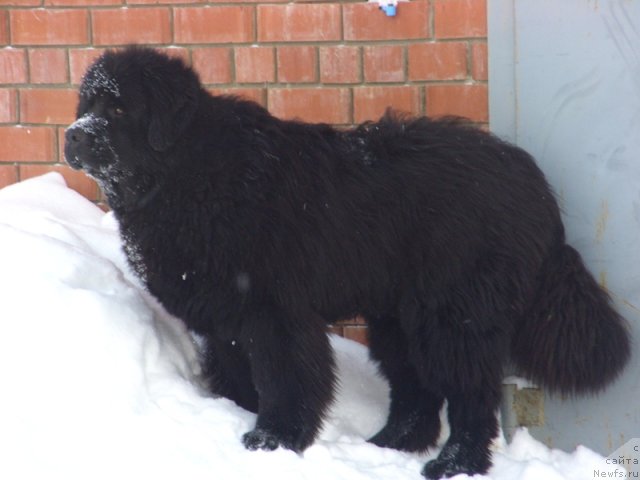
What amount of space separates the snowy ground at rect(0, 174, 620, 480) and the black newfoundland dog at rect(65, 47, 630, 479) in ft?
0.50

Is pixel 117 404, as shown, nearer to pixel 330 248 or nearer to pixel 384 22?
pixel 330 248

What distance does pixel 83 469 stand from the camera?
3.03m

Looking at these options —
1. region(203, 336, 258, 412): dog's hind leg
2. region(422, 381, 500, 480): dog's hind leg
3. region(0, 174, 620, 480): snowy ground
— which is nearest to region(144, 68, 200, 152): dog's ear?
region(0, 174, 620, 480): snowy ground

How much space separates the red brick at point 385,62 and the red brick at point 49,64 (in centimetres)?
152

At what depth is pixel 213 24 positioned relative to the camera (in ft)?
15.0

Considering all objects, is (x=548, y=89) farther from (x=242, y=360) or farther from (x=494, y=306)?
(x=242, y=360)

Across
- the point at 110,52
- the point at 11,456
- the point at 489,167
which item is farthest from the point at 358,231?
the point at 11,456

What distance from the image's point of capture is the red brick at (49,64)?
4661 mm

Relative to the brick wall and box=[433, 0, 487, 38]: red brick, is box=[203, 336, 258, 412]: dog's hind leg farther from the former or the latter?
box=[433, 0, 487, 38]: red brick

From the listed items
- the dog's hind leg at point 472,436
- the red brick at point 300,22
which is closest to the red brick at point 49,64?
the red brick at point 300,22

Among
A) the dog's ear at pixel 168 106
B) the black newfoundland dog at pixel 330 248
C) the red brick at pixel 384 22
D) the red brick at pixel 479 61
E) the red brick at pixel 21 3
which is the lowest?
the black newfoundland dog at pixel 330 248

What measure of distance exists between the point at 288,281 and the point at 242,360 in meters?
0.44

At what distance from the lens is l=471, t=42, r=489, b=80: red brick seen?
14.6 feet

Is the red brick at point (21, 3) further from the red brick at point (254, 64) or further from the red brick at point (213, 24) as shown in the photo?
the red brick at point (254, 64)
